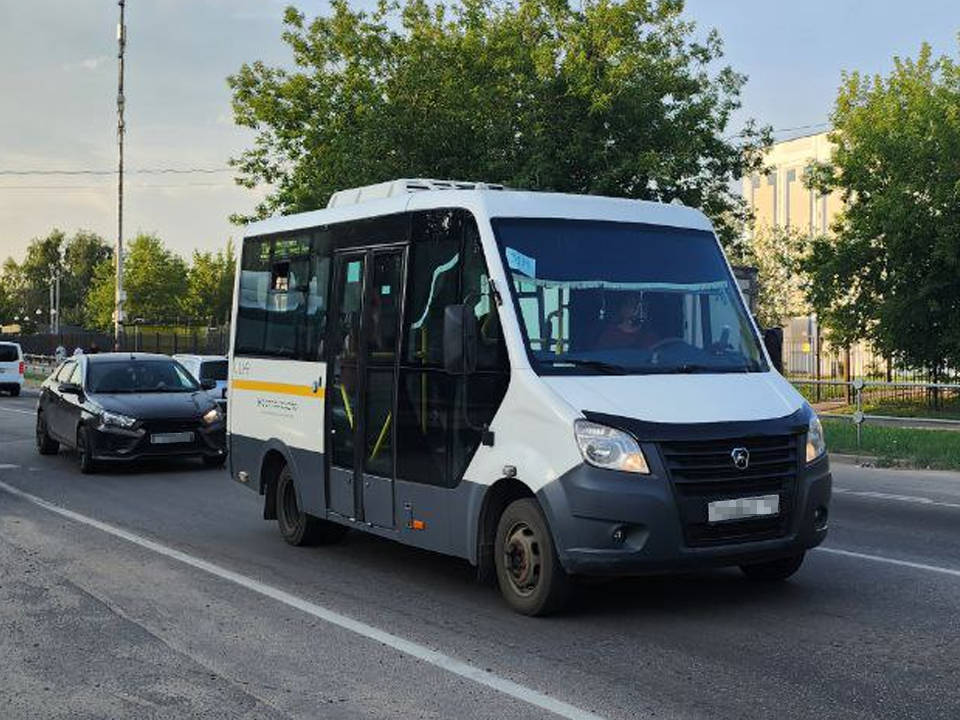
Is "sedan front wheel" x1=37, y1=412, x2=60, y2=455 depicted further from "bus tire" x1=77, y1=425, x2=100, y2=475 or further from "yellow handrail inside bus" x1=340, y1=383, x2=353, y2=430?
"yellow handrail inside bus" x1=340, y1=383, x2=353, y2=430

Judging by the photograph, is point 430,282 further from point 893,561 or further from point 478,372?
point 893,561

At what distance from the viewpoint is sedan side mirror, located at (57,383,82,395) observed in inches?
607

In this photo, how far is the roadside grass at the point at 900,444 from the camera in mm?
16500

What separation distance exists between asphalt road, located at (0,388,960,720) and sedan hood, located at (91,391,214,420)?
4785 mm

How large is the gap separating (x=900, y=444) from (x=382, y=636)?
543 inches

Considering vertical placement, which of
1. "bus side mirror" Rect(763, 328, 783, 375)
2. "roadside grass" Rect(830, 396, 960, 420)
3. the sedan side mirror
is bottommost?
"roadside grass" Rect(830, 396, 960, 420)

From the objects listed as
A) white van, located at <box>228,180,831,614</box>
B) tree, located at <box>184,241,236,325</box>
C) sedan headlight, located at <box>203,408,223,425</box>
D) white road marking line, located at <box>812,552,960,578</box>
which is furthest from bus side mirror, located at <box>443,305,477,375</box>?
tree, located at <box>184,241,236,325</box>

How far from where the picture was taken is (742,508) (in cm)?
646

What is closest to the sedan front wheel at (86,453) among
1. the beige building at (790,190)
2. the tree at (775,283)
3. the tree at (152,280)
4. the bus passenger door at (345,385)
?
the bus passenger door at (345,385)

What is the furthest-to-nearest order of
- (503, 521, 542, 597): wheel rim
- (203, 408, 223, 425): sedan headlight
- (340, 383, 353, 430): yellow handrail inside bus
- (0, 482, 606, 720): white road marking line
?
(203, 408, 223, 425): sedan headlight
(340, 383, 353, 430): yellow handrail inside bus
(503, 521, 542, 597): wheel rim
(0, 482, 606, 720): white road marking line

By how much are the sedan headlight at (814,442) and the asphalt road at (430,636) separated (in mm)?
882

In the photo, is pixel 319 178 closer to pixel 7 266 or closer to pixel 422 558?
pixel 422 558

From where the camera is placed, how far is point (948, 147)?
28875 millimetres

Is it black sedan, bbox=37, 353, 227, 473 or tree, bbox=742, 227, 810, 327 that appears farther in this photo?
tree, bbox=742, 227, 810, 327
